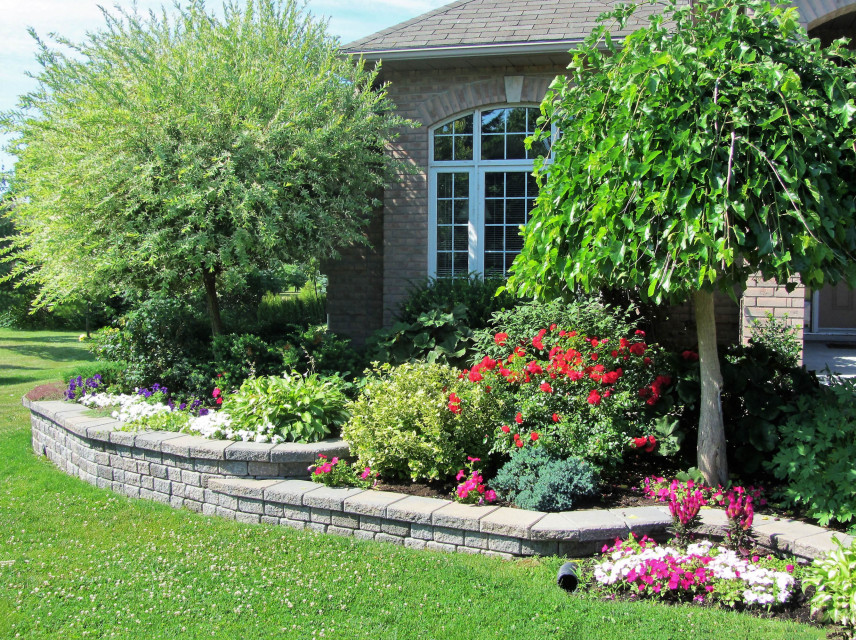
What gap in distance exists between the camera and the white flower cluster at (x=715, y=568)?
329 centimetres

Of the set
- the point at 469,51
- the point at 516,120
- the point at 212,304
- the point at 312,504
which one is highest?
the point at 469,51

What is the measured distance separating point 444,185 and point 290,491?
464 cm

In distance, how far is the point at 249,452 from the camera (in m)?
4.88

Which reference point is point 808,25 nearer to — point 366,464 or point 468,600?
point 366,464

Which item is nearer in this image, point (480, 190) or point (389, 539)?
point (389, 539)

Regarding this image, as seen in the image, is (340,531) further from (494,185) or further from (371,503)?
(494,185)

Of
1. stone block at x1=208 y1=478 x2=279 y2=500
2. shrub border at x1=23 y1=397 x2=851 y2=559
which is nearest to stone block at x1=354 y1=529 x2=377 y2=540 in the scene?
shrub border at x1=23 y1=397 x2=851 y2=559

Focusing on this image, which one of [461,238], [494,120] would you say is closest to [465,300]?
[461,238]

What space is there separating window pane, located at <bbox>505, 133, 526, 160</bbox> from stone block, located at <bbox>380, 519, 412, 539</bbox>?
16.5 ft

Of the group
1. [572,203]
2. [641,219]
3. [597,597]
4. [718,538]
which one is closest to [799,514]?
[718,538]

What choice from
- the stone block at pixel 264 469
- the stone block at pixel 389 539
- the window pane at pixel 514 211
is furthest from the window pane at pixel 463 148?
the stone block at pixel 389 539

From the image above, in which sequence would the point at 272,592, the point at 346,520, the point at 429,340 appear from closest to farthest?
the point at 272,592, the point at 346,520, the point at 429,340

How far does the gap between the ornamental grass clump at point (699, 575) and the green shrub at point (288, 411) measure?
98.2 inches

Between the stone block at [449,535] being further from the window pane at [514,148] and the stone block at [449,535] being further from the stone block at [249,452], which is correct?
the window pane at [514,148]
